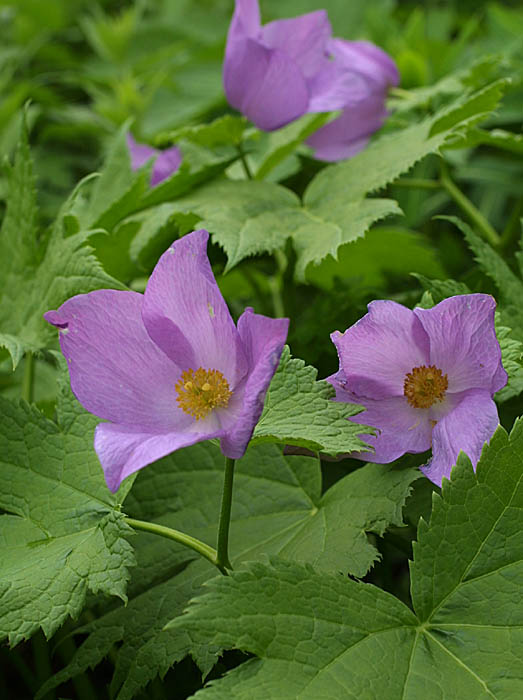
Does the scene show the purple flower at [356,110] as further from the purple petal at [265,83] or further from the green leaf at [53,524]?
the green leaf at [53,524]

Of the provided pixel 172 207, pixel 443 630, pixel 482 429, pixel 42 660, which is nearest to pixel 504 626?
pixel 443 630

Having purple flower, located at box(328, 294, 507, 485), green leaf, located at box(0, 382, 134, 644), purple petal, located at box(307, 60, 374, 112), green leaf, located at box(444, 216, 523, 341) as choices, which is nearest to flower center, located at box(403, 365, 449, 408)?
purple flower, located at box(328, 294, 507, 485)

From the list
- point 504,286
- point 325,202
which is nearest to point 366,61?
point 325,202

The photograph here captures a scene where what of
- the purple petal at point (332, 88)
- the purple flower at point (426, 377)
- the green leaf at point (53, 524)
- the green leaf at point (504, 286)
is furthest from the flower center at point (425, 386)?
the purple petal at point (332, 88)

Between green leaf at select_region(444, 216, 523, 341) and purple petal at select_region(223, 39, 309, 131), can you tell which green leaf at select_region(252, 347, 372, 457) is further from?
purple petal at select_region(223, 39, 309, 131)

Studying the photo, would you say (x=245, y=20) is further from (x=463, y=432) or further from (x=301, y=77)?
(x=463, y=432)
